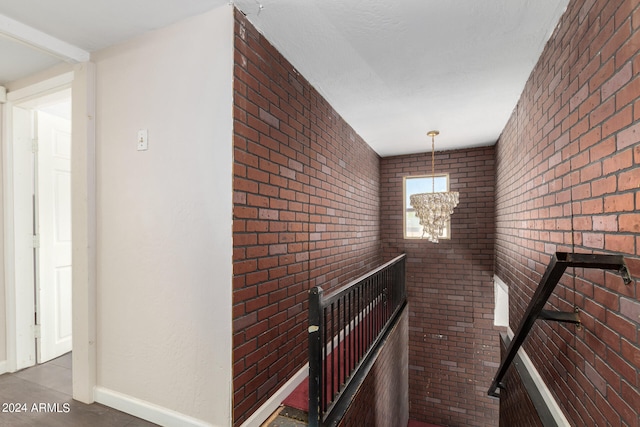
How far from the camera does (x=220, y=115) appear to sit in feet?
5.08

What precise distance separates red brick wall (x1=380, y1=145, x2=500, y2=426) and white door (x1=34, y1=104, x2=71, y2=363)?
4119 mm

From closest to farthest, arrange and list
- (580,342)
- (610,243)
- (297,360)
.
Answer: (610,243)
(580,342)
(297,360)

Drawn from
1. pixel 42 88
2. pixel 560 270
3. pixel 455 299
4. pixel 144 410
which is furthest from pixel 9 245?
pixel 455 299

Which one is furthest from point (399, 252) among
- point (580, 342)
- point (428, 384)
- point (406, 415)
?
point (580, 342)

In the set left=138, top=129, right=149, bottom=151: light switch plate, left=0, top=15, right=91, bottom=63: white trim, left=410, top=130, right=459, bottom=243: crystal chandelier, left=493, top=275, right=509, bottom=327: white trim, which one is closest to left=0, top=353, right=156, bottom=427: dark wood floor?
left=138, top=129, right=149, bottom=151: light switch plate

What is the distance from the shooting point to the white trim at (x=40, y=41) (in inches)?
62.1

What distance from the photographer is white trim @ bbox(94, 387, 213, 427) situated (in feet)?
5.16

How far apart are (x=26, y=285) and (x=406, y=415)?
517 centimetres

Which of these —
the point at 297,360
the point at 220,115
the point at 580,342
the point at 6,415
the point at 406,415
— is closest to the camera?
the point at 580,342

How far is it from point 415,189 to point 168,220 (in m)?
4.09

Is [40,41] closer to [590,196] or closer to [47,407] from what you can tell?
[47,407]

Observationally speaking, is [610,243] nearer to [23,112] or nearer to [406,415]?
[23,112]

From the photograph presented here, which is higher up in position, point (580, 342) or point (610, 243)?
point (610, 243)

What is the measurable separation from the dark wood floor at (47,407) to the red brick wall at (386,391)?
1.39 m
